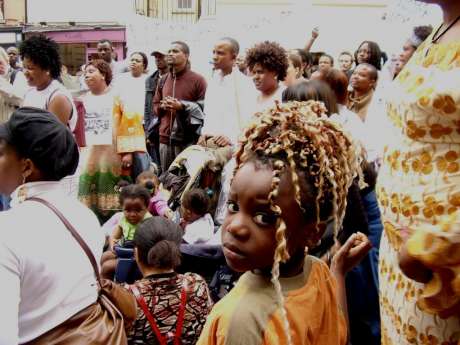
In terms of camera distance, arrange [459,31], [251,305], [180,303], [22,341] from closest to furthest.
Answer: [251,305]
[459,31]
[22,341]
[180,303]

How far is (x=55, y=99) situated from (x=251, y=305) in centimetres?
399

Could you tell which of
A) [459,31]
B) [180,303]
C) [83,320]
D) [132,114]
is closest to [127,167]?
[132,114]

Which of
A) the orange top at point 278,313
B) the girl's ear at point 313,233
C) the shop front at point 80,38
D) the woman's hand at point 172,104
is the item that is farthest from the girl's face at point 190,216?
the shop front at point 80,38

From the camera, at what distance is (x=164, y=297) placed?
10.8 ft

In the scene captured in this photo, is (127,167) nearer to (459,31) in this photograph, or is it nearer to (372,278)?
(372,278)

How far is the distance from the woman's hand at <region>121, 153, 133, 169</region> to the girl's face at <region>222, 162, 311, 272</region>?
5.20 meters

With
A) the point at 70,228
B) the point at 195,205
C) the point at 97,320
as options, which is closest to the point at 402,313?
the point at 97,320

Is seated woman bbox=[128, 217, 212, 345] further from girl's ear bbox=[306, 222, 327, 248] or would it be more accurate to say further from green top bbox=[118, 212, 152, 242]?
girl's ear bbox=[306, 222, 327, 248]

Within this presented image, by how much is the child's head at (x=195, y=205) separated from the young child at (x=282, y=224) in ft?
8.90

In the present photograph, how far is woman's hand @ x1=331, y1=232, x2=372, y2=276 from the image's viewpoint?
7.70 ft

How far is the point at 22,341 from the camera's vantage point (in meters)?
2.38

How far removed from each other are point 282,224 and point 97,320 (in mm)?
1116

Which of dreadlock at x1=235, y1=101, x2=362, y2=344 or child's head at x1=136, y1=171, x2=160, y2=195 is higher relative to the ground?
dreadlock at x1=235, y1=101, x2=362, y2=344

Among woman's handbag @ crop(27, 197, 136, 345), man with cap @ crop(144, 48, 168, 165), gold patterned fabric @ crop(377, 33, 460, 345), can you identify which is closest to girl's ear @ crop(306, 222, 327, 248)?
gold patterned fabric @ crop(377, 33, 460, 345)
